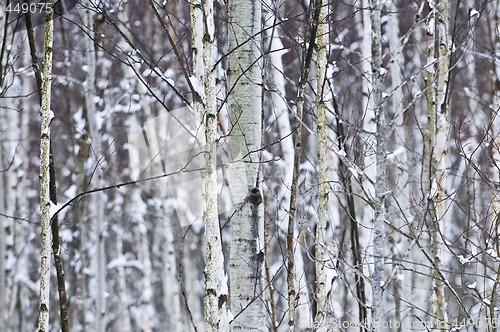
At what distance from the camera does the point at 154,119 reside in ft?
33.1

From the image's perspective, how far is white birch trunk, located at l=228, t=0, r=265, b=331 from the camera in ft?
11.8

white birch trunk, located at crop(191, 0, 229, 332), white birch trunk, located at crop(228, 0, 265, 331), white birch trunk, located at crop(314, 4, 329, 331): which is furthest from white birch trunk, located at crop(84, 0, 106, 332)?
white birch trunk, located at crop(191, 0, 229, 332)

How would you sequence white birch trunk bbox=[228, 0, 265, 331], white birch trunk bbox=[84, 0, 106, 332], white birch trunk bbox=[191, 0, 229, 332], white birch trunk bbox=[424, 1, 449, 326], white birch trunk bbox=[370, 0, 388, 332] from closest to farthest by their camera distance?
white birch trunk bbox=[191, 0, 229, 332] → white birch trunk bbox=[370, 0, 388, 332] → white birch trunk bbox=[228, 0, 265, 331] → white birch trunk bbox=[424, 1, 449, 326] → white birch trunk bbox=[84, 0, 106, 332]

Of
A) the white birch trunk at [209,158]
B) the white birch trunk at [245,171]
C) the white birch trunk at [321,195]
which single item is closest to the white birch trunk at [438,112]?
the white birch trunk at [321,195]

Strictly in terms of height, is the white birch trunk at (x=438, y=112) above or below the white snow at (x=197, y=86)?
above

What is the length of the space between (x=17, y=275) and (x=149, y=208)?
4198 millimetres

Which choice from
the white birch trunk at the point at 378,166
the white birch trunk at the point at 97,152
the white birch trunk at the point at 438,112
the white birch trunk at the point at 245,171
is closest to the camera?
the white birch trunk at the point at 378,166

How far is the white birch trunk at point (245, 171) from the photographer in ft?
11.8

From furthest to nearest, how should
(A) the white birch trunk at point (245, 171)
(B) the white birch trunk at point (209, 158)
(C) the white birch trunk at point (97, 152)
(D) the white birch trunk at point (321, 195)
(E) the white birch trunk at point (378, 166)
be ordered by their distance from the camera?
(C) the white birch trunk at point (97, 152) < (D) the white birch trunk at point (321, 195) < (A) the white birch trunk at point (245, 171) < (E) the white birch trunk at point (378, 166) < (B) the white birch trunk at point (209, 158)

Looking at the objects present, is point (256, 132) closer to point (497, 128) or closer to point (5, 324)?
point (497, 128)

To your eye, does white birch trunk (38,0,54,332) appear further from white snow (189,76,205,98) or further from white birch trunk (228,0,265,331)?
white birch trunk (228,0,265,331)

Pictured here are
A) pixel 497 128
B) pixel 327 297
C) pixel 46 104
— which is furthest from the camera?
pixel 497 128

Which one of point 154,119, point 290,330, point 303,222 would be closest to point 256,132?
point 303,222

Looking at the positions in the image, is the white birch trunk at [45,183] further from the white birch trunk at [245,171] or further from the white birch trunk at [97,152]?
the white birch trunk at [97,152]
